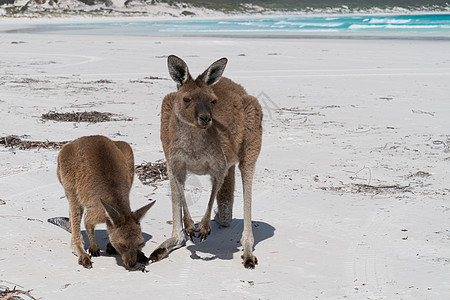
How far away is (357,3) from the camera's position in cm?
10588

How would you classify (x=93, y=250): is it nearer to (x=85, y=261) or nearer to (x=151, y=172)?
(x=85, y=261)

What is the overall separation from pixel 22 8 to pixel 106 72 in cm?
4687

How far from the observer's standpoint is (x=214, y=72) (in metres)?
3.78

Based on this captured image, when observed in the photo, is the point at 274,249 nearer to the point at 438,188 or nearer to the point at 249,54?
the point at 438,188

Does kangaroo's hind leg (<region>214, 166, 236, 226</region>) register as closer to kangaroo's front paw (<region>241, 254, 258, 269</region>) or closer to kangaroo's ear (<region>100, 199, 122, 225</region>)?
kangaroo's front paw (<region>241, 254, 258, 269</region>)

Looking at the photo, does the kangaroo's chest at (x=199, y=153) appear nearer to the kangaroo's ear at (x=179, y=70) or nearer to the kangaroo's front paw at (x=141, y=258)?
the kangaroo's ear at (x=179, y=70)

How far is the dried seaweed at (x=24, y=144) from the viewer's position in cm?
640

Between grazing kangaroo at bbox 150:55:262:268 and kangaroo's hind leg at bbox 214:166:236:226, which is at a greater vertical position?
grazing kangaroo at bbox 150:55:262:268

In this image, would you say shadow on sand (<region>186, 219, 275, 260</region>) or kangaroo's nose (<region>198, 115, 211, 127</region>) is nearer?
kangaroo's nose (<region>198, 115, 211, 127</region>)

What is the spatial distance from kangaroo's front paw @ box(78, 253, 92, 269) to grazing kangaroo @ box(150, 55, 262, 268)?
39 centimetres

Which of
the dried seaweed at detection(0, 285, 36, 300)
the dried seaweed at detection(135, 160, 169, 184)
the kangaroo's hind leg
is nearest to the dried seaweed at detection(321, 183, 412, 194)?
the kangaroo's hind leg

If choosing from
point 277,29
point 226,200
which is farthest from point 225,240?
point 277,29

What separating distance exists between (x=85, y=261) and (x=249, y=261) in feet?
3.23

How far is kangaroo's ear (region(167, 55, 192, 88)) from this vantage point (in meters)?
3.68
